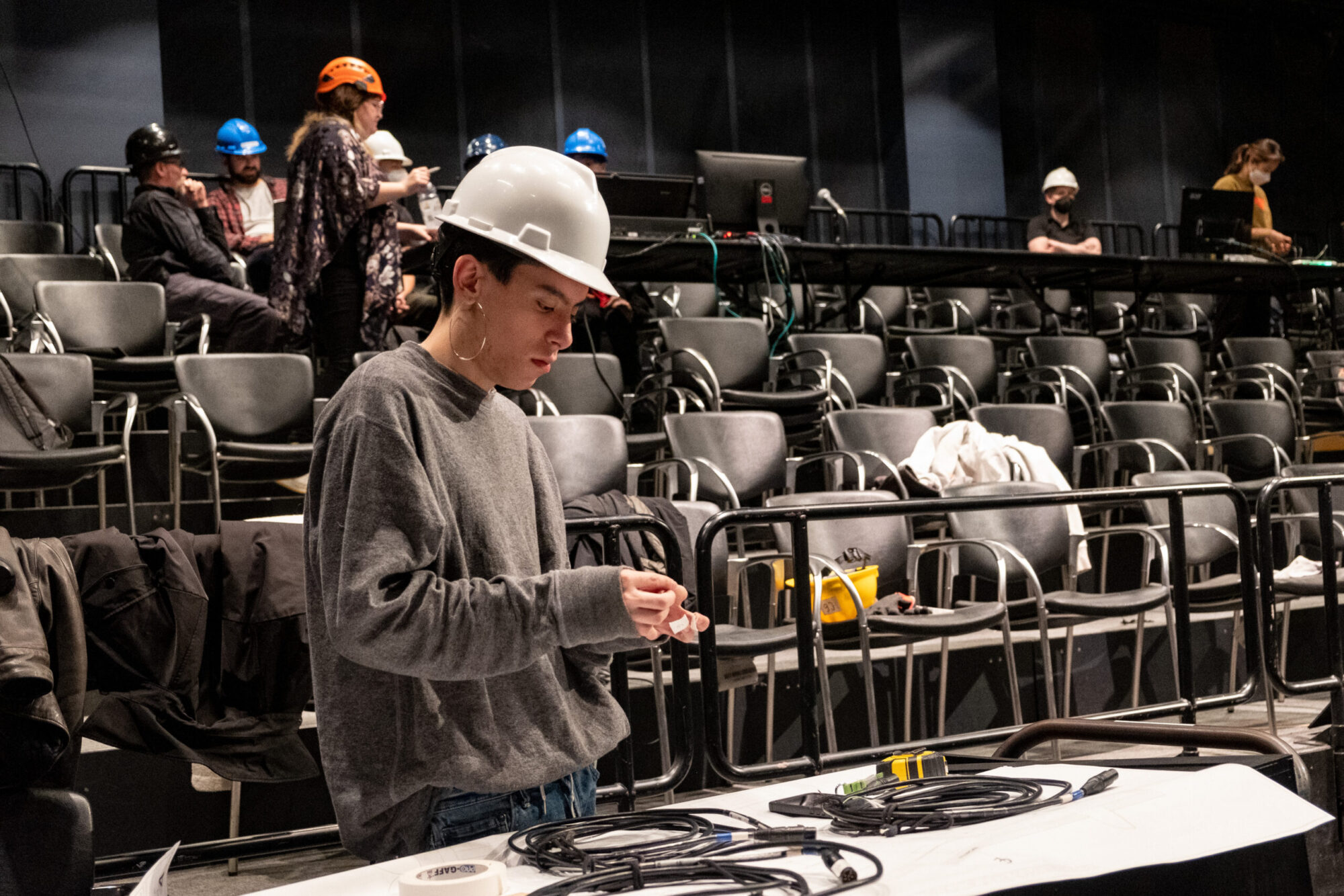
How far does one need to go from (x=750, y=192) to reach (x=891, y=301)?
194cm

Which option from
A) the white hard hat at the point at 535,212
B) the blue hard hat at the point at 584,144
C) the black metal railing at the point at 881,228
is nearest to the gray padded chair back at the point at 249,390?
the white hard hat at the point at 535,212

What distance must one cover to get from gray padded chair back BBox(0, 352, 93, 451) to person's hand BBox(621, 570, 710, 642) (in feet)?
11.3

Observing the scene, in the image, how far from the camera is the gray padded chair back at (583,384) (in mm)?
4848

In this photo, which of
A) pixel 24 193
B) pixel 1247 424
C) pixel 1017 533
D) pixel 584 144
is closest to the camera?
pixel 1017 533

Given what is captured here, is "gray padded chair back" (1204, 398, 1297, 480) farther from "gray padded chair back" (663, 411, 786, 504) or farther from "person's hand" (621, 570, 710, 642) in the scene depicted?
"person's hand" (621, 570, 710, 642)

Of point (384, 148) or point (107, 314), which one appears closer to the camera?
point (107, 314)

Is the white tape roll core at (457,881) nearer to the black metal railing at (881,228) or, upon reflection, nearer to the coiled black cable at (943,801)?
the coiled black cable at (943,801)

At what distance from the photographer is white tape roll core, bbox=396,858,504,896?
1044 millimetres

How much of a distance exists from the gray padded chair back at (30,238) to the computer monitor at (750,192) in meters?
3.34

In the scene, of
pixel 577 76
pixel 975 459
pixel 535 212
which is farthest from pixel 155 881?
pixel 577 76

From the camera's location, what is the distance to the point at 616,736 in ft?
4.72

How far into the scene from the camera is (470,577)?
1294 mm

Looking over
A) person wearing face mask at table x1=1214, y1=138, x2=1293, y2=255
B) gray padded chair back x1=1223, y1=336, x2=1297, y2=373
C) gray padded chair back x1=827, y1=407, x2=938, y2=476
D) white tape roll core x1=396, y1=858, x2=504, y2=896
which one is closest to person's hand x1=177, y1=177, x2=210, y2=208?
gray padded chair back x1=827, y1=407, x2=938, y2=476

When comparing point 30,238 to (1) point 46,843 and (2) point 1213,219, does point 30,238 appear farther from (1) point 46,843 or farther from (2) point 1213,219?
(2) point 1213,219
